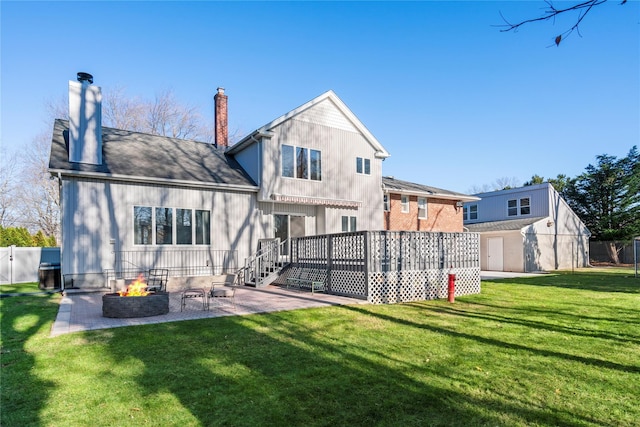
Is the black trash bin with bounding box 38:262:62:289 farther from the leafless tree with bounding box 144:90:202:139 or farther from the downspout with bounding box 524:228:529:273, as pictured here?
the downspout with bounding box 524:228:529:273

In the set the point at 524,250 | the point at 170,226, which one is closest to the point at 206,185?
the point at 170,226

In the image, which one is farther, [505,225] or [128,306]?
[505,225]

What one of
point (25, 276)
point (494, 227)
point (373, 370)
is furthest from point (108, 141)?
point (494, 227)

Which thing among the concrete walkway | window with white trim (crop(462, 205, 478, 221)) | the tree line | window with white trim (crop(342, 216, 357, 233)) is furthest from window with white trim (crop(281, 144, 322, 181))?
window with white trim (crop(462, 205, 478, 221))

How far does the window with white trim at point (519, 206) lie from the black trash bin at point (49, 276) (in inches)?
1179

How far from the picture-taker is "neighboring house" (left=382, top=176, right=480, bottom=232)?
22.7 meters

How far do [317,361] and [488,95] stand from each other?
53.4 feet

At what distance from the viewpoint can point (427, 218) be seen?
24500mm

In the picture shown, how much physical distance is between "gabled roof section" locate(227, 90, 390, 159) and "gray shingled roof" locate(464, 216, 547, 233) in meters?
12.0

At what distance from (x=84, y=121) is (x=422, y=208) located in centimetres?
1909

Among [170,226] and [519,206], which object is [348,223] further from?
[519,206]

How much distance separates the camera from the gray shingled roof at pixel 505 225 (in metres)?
25.8

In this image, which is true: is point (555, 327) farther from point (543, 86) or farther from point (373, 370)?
point (543, 86)

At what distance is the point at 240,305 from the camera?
33.7ft
